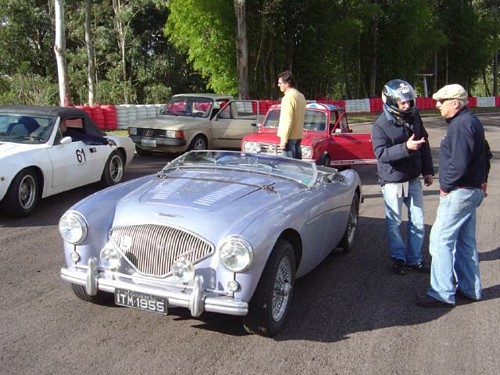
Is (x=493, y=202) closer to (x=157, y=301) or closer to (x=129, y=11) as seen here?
(x=157, y=301)

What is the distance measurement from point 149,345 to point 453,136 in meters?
2.82

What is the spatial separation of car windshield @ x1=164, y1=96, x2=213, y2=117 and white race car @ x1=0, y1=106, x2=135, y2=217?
491 cm

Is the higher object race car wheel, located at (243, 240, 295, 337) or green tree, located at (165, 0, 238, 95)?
green tree, located at (165, 0, 238, 95)

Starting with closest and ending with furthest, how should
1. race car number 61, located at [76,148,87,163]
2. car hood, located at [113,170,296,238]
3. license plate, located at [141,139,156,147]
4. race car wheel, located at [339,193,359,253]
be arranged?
1. car hood, located at [113,170,296,238]
2. race car wheel, located at [339,193,359,253]
3. race car number 61, located at [76,148,87,163]
4. license plate, located at [141,139,156,147]

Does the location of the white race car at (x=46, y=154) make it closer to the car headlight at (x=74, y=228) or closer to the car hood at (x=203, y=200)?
the car hood at (x=203, y=200)

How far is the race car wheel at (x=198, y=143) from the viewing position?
42.8ft

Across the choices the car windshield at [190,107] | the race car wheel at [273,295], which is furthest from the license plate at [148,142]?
the race car wheel at [273,295]

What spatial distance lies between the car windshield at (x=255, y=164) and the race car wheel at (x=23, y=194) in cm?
275

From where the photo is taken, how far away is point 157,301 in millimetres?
3607

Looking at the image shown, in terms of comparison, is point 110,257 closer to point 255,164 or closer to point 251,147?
point 255,164

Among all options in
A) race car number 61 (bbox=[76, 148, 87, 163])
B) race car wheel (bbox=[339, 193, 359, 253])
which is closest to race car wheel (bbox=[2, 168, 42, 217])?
race car number 61 (bbox=[76, 148, 87, 163])

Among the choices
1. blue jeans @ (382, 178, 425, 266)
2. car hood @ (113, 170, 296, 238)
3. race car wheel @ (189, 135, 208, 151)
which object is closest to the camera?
car hood @ (113, 170, 296, 238)

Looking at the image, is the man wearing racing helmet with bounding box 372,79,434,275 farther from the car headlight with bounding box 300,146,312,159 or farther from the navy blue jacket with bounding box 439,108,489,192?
A: the car headlight with bounding box 300,146,312,159

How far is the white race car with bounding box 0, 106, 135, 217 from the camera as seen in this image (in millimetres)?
6984
